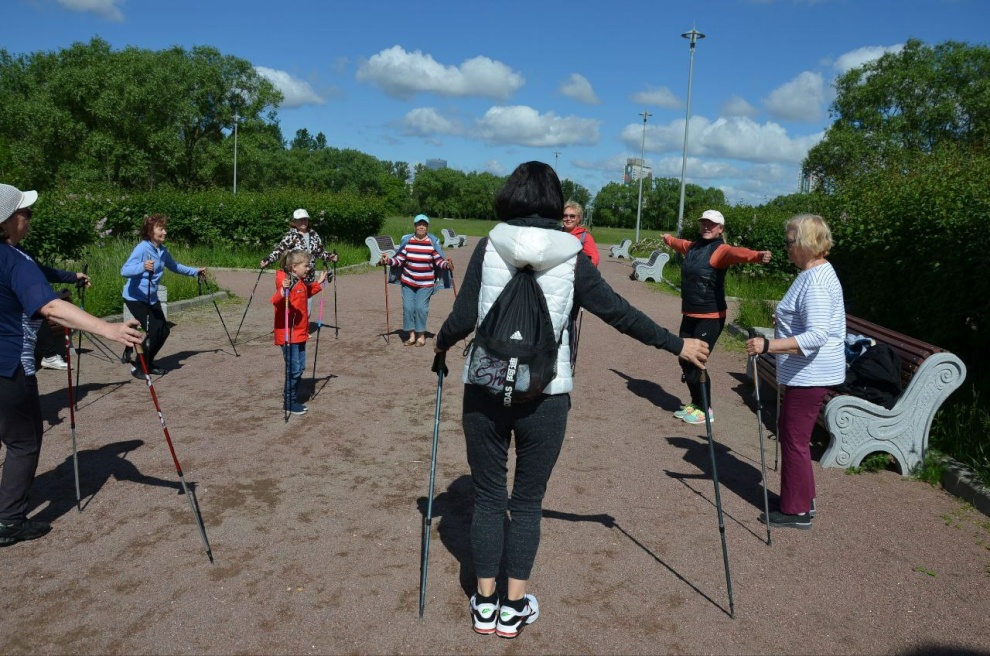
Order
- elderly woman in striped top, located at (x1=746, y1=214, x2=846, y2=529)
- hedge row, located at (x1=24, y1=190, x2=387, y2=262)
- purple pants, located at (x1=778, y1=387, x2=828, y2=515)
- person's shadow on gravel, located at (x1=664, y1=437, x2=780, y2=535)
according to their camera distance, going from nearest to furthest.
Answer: elderly woman in striped top, located at (x1=746, y1=214, x2=846, y2=529), purple pants, located at (x1=778, y1=387, x2=828, y2=515), person's shadow on gravel, located at (x1=664, y1=437, x2=780, y2=535), hedge row, located at (x1=24, y1=190, x2=387, y2=262)

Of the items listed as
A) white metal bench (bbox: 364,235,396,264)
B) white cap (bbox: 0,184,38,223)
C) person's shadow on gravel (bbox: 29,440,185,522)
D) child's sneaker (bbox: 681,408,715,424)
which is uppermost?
white cap (bbox: 0,184,38,223)

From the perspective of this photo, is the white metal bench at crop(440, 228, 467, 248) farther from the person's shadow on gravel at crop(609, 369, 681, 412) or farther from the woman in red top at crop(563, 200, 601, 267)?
the woman in red top at crop(563, 200, 601, 267)

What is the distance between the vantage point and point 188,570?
401 cm

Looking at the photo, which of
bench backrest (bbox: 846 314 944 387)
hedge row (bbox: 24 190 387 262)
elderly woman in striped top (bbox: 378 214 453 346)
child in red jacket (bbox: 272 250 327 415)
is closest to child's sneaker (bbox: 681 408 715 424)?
bench backrest (bbox: 846 314 944 387)

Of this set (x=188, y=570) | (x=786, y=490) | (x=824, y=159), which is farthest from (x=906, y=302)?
(x=824, y=159)

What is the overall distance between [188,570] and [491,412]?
2.05 m

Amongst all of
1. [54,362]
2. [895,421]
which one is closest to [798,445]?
[895,421]

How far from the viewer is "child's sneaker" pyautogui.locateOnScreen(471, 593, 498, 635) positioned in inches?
137

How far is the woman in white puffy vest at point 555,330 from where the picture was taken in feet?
10.3

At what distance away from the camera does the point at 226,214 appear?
71.5 ft

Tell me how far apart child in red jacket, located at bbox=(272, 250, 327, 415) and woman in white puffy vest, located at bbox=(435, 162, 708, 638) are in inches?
149

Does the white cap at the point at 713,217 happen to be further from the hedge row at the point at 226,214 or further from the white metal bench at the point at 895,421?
the hedge row at the point at 226,214

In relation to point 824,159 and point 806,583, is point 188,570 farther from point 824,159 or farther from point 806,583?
point 824,159

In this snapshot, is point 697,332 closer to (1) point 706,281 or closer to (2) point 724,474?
(1) point 706,281
